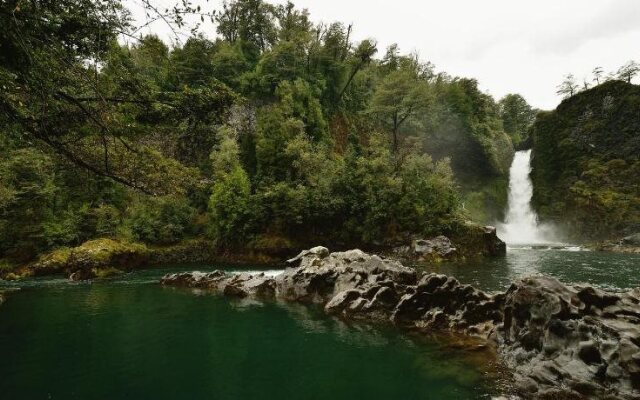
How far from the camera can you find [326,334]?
50.0 feet

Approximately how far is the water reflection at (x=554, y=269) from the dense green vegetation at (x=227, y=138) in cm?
724

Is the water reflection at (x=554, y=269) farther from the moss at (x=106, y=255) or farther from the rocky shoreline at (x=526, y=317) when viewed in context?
the moss at (x=106, y=255)

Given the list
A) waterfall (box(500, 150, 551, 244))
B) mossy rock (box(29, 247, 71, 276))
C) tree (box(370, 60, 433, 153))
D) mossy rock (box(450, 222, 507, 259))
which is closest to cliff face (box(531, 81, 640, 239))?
waterfall (box(500, 150, 551, 244))

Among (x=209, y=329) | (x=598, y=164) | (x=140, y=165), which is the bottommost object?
(x=209, y=329)

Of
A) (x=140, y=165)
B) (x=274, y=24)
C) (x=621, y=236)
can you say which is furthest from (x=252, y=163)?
(x=621, y=236)

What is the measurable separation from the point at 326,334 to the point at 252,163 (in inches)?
1584

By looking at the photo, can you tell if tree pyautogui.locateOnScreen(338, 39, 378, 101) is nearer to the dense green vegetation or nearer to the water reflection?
the dense green vegetation

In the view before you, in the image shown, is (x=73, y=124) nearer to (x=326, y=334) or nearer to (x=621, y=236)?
(x=326, y=334)

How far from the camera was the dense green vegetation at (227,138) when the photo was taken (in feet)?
24.3

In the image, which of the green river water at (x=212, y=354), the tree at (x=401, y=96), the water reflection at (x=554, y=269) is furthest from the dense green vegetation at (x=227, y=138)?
the water reflection at (x=554, y=269)

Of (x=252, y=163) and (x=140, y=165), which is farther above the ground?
(x=252, y=163)

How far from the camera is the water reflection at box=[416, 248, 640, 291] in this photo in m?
22.3

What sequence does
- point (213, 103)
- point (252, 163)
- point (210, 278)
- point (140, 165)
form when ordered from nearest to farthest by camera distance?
point (213, 103), point (140, 165), point (210, 278), point (252, 163)

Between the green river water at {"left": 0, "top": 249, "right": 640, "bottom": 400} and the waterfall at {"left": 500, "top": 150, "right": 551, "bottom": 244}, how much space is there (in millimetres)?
34359
